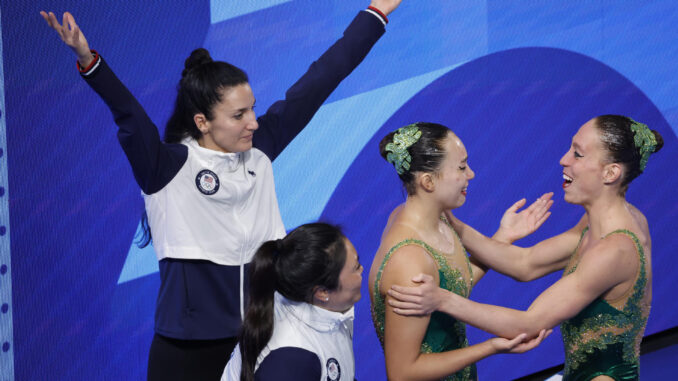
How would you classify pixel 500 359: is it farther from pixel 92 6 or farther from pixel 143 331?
pixel 92 6

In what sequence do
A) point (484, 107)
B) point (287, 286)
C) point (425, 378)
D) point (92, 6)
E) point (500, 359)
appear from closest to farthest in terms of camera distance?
point (287, 286) < point (425, 378) < point (92, 6) < point (484, 107) < point (500, 359)

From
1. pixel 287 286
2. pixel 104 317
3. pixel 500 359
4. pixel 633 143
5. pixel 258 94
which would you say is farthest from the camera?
pixel 500 359

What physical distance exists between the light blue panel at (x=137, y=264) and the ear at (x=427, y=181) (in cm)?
131

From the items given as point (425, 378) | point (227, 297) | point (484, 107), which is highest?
point (484, 107)

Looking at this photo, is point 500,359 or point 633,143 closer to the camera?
point 633,143


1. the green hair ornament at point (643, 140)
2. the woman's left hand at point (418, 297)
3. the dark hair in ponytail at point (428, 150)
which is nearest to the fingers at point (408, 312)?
the woman's left hand at point (418, 297)

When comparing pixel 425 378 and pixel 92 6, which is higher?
pixel 92 6

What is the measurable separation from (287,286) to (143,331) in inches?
53.8

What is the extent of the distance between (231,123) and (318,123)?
1225mm

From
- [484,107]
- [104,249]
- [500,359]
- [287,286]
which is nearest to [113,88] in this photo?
[287,286]

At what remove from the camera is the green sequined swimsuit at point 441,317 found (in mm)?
2551

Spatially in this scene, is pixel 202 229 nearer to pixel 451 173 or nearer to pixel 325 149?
pixel 451 173

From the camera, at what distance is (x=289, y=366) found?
2.12 metres

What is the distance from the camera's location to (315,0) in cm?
362
